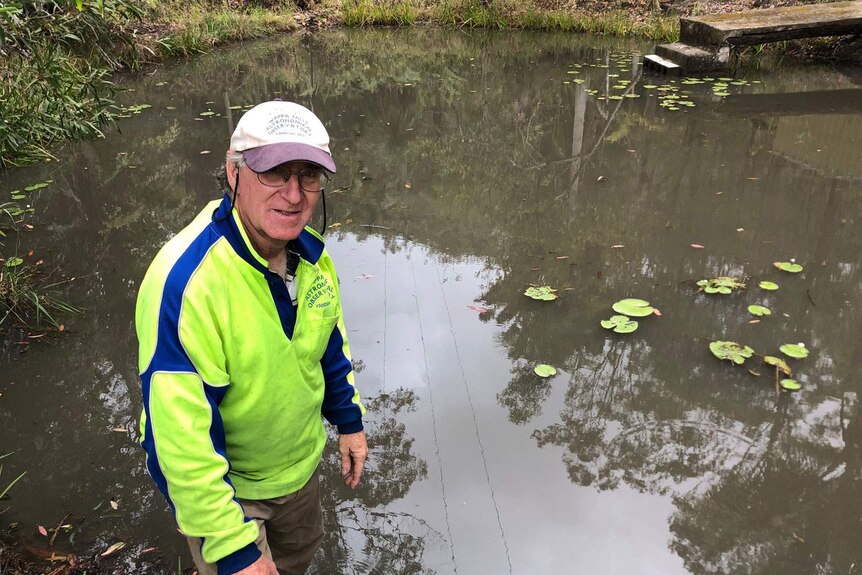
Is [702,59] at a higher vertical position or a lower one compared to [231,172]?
lower

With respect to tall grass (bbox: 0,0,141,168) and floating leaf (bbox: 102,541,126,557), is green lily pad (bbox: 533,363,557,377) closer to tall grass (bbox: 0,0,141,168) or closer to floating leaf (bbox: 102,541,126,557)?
floating leaf (bbox: 102,541,126,557)

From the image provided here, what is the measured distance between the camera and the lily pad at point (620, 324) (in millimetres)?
3406

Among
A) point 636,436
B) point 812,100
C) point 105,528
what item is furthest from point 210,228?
point 812,100

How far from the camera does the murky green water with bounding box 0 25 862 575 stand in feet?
7.73

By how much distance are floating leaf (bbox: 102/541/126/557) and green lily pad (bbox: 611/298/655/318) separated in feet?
9.01

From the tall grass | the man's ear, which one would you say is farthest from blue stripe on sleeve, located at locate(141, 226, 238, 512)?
the tall grass

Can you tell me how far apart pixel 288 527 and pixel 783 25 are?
9877mm

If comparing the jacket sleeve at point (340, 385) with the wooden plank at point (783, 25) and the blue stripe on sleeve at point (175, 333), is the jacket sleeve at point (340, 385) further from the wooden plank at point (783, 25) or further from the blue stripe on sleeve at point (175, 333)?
the wooden plank at point (783, 25)

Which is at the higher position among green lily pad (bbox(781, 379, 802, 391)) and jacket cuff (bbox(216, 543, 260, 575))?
jacket cuff (bbox(216, 543, 260, 575))

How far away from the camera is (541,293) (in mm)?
3791

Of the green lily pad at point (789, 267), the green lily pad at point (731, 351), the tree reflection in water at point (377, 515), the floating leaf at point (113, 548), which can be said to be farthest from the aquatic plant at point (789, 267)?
the floating leaf at point (113, 548)

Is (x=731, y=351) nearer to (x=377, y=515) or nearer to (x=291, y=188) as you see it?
(x=377, y=515)

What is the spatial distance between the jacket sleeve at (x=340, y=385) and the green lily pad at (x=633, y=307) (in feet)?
7.08

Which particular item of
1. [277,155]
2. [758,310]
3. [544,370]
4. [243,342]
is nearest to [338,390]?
[243,342]
